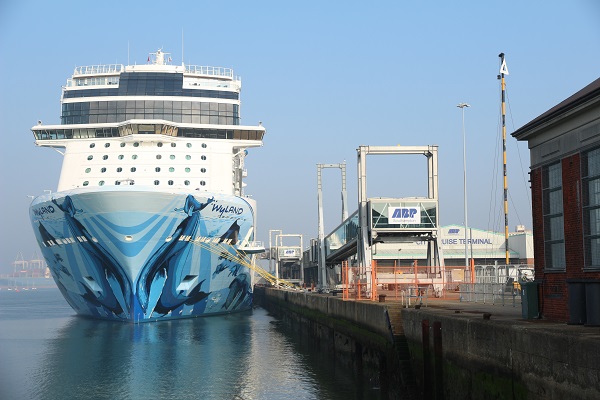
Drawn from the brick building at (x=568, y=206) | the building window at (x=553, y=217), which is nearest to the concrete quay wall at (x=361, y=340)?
the brick building at (x=568, y=206)

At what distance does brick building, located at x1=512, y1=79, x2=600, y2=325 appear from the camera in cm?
1288

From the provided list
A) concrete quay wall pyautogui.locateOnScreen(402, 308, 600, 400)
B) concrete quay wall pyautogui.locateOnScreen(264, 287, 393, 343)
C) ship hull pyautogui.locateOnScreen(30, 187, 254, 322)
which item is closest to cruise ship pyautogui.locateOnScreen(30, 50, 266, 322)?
ship hull pyautogui.locateOnScreen(30, 187, 254, 322)

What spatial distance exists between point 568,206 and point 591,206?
0.93 metres

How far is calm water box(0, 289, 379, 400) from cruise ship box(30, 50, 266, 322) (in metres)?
Result: 2.42

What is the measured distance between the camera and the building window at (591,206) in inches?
520

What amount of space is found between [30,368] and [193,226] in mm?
12541

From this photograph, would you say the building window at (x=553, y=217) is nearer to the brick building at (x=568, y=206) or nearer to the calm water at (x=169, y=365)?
the brick building at (x=568, y=206)

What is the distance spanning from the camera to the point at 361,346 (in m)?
23.5

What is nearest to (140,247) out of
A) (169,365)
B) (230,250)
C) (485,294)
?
(230,250)

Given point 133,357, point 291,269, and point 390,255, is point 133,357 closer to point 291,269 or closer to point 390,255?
point 390,255

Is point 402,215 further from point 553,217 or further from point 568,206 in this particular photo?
point 568,206

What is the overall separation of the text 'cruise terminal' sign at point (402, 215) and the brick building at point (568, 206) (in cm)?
1467

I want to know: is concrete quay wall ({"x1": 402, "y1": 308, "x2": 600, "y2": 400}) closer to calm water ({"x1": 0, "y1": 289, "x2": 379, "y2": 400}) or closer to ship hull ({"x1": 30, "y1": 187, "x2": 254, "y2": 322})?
calm water ({"x1": 0, "y1": 289, "x2": 379, "y2": 400})

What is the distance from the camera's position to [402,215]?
102 ft
